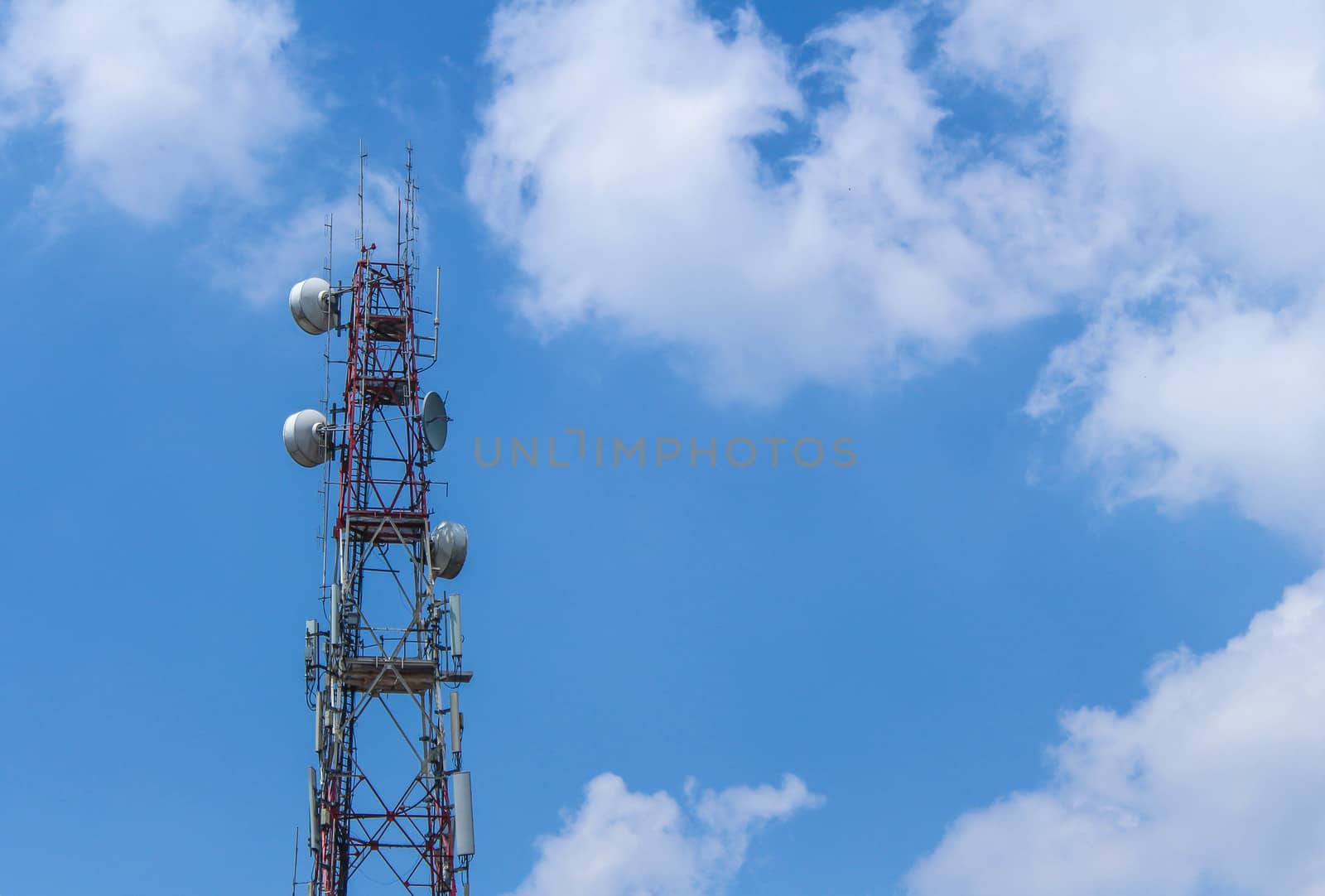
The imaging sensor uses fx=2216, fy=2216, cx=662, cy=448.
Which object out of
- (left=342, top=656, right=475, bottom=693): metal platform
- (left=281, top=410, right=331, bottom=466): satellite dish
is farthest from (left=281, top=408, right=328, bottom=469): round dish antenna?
(left=342, top=656, right=475, bottom=693): metal platform

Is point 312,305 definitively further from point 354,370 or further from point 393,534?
point 393,534

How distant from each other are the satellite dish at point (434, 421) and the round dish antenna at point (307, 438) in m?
3.71

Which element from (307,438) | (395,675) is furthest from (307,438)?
(395,675)

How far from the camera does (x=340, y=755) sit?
2904 inches

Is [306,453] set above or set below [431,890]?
above

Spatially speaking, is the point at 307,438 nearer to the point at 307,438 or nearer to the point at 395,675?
the point at 307,438

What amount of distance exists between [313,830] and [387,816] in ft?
8.25

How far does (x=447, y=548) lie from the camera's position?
7725 cm

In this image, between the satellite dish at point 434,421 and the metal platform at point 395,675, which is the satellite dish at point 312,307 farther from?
the metal platform at point 395,675

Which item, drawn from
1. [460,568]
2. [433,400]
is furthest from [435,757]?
[433,400]

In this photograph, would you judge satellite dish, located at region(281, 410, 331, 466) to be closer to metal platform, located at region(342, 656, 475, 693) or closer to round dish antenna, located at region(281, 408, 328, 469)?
→ round dish antenna, located at region(281, 408, 328, 469)

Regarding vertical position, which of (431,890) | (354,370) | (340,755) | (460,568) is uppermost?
(354,370)

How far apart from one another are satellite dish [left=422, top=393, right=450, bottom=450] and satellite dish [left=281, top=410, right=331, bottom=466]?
3.71 metres

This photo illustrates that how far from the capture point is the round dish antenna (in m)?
77.8
